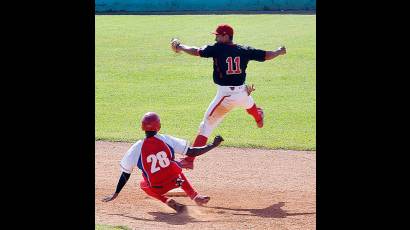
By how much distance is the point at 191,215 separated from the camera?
26.5ft

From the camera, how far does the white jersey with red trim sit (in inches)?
318

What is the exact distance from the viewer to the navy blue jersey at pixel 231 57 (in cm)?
905

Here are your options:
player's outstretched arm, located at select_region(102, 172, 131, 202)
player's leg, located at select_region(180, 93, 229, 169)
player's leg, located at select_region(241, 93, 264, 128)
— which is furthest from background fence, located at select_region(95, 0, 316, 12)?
player's outstretched arm, located at select_region(102, 172, 131, 202)

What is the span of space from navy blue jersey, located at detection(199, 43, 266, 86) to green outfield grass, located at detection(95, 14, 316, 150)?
2.49m

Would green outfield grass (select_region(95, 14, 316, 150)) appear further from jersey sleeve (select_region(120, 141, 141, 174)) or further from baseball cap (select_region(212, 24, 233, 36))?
jersey sleeve (select_region(120, 141, 141, 174))

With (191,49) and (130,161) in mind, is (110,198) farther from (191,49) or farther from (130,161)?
(191,49)

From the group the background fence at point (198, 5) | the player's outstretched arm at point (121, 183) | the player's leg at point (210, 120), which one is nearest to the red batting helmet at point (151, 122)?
the player's outstretched arm at point (121, 183)

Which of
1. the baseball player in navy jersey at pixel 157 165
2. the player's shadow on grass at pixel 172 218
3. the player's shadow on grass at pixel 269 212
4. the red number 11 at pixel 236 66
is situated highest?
the red number 11 at pixel 236 66

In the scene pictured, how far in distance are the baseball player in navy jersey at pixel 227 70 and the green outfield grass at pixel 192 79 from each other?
7.09 ft

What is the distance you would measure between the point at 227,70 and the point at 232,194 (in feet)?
4.45

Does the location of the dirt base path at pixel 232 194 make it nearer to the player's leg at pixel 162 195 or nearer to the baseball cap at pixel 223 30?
the player's leg at pixel 162 195
